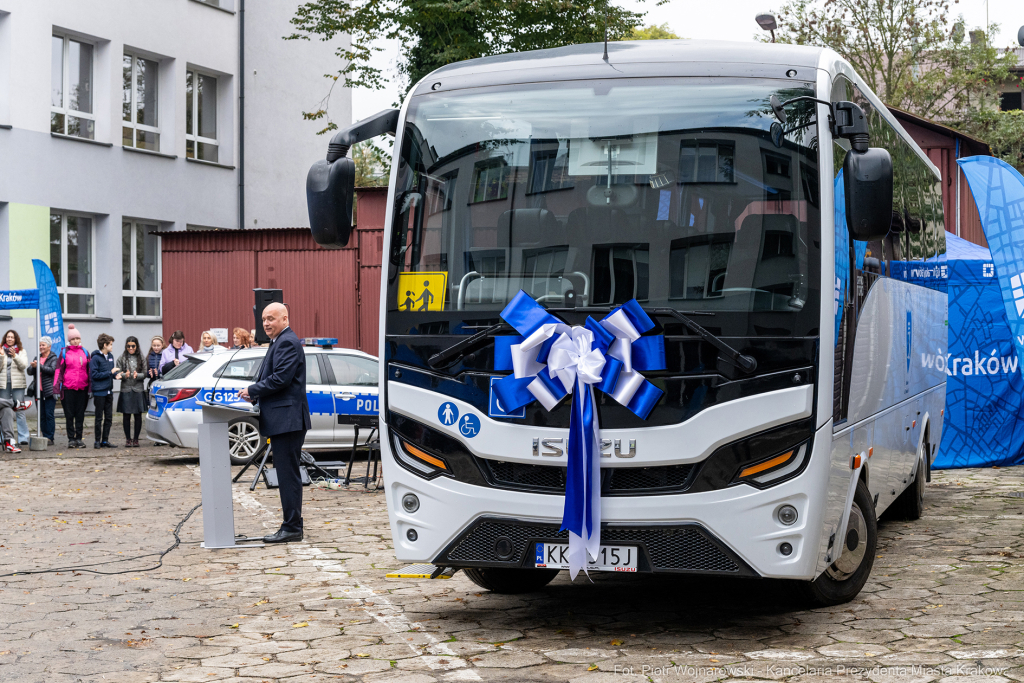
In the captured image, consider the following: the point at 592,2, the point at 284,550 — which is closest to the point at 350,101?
the point at 592,2

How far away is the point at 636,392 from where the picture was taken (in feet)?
19.7

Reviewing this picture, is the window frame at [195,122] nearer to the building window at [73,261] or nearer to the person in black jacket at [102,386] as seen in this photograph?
the building window at [73,261]

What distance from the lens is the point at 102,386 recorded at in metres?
19.0

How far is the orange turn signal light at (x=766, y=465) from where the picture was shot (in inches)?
233

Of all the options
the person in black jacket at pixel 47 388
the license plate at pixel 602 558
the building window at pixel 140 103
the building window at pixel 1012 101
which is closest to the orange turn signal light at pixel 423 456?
the license plate at pixel 602 558

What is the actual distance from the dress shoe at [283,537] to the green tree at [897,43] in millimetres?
29642

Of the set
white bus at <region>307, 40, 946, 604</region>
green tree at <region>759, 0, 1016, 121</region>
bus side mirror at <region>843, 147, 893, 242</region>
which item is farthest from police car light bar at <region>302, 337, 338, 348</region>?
green tree at <region>759, 0, 1016, 121</region>

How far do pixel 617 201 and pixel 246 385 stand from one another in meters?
11.1

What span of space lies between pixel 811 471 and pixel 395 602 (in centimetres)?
292

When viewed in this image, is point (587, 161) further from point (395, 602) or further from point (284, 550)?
point (284, 550)

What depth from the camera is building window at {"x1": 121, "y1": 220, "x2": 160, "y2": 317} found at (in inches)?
1078

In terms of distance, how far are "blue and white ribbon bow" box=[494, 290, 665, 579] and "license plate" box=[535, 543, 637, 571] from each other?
0.05m

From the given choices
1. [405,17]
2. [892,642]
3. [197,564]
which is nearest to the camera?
[892,642]

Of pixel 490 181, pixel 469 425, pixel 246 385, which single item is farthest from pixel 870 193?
pixel 246 385
